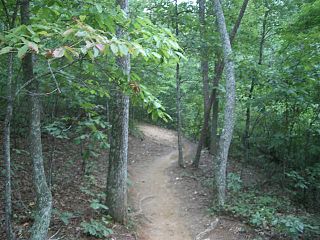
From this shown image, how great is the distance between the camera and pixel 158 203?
382 inches

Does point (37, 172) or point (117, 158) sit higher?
point (37, 172)

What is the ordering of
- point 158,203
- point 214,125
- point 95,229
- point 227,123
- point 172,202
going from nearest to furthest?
point 95,229
point 227,123
point 158,203
point 172,202
point 214,125

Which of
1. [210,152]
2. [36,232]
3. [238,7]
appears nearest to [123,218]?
[36,232]

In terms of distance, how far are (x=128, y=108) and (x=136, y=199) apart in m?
3.64

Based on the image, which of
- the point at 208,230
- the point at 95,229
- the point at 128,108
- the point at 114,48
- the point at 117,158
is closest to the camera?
the point at 114,48

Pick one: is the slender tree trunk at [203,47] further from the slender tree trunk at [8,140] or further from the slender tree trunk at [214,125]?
the slender tree trunk at [8,140]

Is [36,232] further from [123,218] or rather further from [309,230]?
[309,230]

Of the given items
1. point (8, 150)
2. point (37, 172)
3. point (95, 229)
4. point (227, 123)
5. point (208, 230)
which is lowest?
point (208, 230)

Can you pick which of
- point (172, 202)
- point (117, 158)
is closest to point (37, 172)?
point (117, 158)

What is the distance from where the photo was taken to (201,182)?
11438mm

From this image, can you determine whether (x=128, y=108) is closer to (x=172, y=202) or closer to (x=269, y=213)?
(x=172, y=202)

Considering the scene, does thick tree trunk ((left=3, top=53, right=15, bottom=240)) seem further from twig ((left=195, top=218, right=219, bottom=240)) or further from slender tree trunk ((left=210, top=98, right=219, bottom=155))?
slender tree trunk ((left=210, top=98, right=219, bottom=155))

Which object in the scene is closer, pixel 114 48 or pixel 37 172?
pixel 114 48

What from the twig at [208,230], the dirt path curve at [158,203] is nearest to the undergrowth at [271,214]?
the twig at [208,230]
